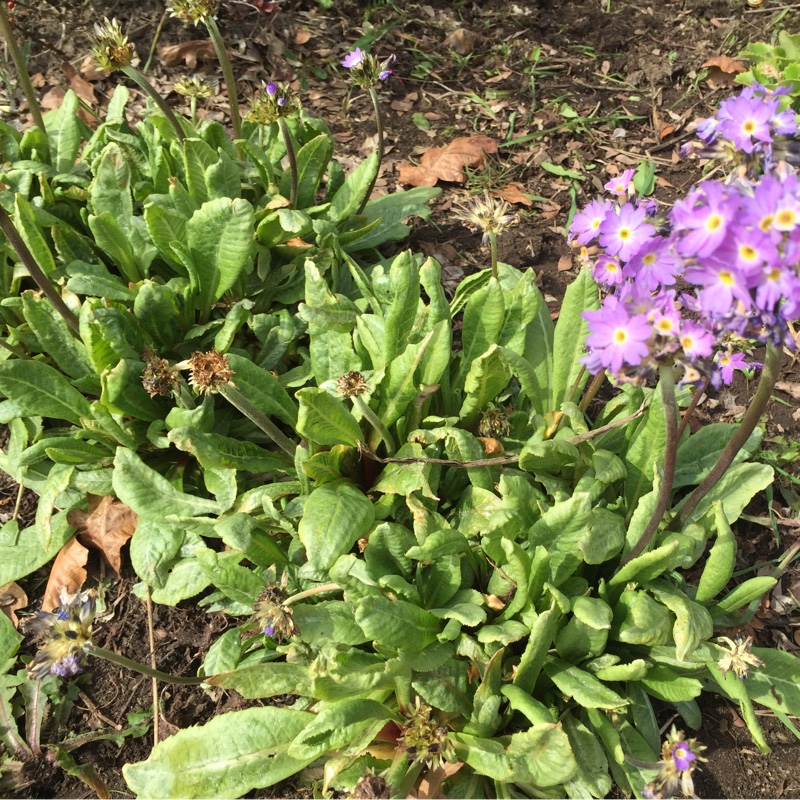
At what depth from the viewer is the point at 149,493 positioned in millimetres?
2957

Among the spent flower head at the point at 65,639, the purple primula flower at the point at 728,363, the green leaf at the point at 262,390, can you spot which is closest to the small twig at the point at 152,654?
the spent flower head at the point at 65,639

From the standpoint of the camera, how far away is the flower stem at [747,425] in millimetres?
1869

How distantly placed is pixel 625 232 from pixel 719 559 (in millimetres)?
1192

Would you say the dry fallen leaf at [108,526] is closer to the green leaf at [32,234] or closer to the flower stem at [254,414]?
the flower stem at [254,414]

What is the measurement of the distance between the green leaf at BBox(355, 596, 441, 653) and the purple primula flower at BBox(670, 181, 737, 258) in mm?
1416

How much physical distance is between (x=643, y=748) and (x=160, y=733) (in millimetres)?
1804

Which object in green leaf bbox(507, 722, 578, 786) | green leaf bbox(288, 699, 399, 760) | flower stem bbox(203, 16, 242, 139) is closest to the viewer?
green leaf bbox(507, 722, 578, 786)

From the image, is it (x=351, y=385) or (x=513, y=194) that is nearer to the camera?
(x=351, y=385)

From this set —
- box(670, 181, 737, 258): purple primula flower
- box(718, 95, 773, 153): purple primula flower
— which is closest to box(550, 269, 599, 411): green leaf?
box(718, 95, 773, 153): purple primula flower

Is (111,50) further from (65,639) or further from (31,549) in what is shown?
(65,639)

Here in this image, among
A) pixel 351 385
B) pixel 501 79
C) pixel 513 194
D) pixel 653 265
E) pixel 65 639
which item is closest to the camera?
pixel 653 265

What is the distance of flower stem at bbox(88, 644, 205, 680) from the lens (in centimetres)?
215

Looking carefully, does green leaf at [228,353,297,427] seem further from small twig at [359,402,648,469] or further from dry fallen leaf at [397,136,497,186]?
dry fallen leaf at [397,136,497,186]

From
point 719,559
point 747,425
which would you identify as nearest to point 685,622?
point 719,559
